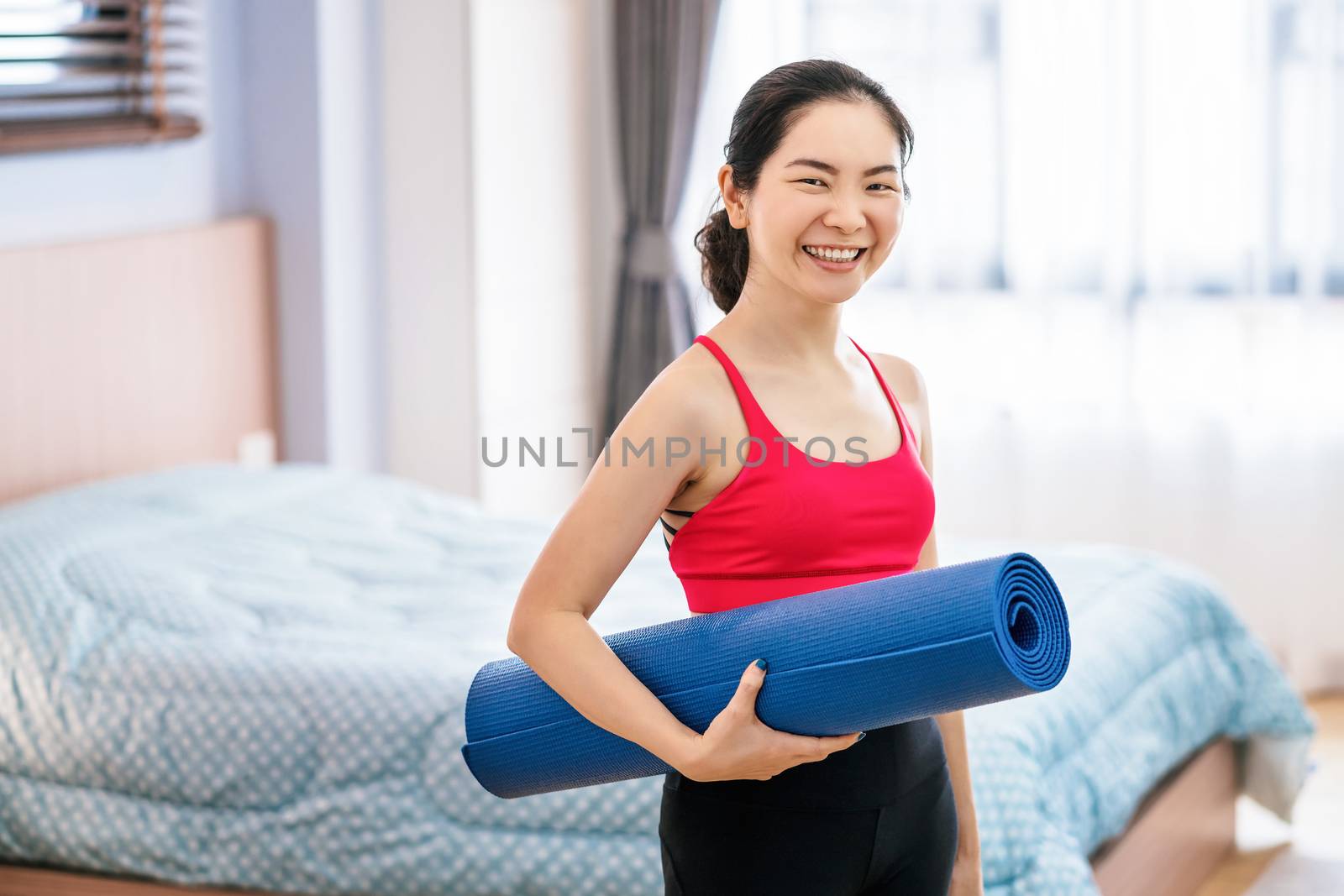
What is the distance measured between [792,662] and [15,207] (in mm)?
2542

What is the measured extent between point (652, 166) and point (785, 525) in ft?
11.1

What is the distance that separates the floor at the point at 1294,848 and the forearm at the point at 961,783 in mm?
1613

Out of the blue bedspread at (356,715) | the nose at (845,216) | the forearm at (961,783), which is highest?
the nose at (845,216)

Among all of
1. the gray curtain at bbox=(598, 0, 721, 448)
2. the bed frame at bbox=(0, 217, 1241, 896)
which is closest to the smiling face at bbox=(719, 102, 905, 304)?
the bed frame at bbox=(0, 217, 1241, 896)

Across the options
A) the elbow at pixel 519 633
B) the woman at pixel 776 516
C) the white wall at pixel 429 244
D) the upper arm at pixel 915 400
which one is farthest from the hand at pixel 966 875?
the white wall at pixel 429 244

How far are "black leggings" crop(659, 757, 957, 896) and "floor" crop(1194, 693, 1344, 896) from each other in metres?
1.78

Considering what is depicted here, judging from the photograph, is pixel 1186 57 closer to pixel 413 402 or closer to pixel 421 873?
pixel 413 402

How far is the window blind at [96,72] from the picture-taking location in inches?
123

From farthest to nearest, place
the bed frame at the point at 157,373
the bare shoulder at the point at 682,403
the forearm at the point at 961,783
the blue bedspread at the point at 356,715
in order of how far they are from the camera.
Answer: the bed frame at the point at 157,373 → the blue bedspread at the point at 356,715 → the forearm at the point at 961,783 → the bare shoulder at the point at 682,403

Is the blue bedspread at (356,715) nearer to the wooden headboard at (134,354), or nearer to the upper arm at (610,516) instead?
the wooden headboard at (134,354)

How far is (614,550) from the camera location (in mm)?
1147

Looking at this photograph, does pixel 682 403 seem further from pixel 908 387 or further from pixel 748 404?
pixel 908 387

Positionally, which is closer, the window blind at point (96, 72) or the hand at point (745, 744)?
the hand at point (745, 744)

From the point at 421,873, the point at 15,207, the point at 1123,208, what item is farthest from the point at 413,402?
the point at 421,873
